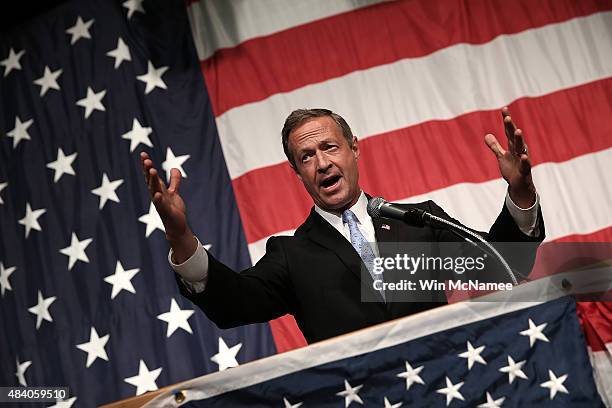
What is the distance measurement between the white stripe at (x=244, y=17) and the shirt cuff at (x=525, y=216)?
2.09 metres

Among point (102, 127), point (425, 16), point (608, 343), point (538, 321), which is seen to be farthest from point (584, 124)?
point (102, 127)

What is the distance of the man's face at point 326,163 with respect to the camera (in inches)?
73.9

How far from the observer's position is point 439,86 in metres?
3.40

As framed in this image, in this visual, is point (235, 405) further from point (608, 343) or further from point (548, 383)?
point (608, 343)

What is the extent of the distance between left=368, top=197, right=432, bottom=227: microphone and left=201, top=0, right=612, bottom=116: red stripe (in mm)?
1968

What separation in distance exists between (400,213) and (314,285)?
0.35 meters

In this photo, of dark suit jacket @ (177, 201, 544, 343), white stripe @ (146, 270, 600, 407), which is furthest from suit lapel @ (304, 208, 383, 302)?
white stripe @ (146, 270, 600, 407)

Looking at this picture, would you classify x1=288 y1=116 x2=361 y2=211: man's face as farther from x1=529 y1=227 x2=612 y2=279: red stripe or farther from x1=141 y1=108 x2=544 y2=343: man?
x1=529 y1=227 x2=612 y2=279: red stripe

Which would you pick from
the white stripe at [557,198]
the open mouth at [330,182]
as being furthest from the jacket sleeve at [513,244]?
the white stripe at [557,198]

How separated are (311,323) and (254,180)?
167 centimetres

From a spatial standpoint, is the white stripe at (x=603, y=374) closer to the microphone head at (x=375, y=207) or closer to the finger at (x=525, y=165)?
the finger at (x=525, y=165)

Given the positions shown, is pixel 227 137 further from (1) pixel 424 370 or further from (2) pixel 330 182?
(1) pixel 424 370

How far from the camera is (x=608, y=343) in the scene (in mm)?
1672

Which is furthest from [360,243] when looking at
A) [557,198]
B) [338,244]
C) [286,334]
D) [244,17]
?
[244,17]
